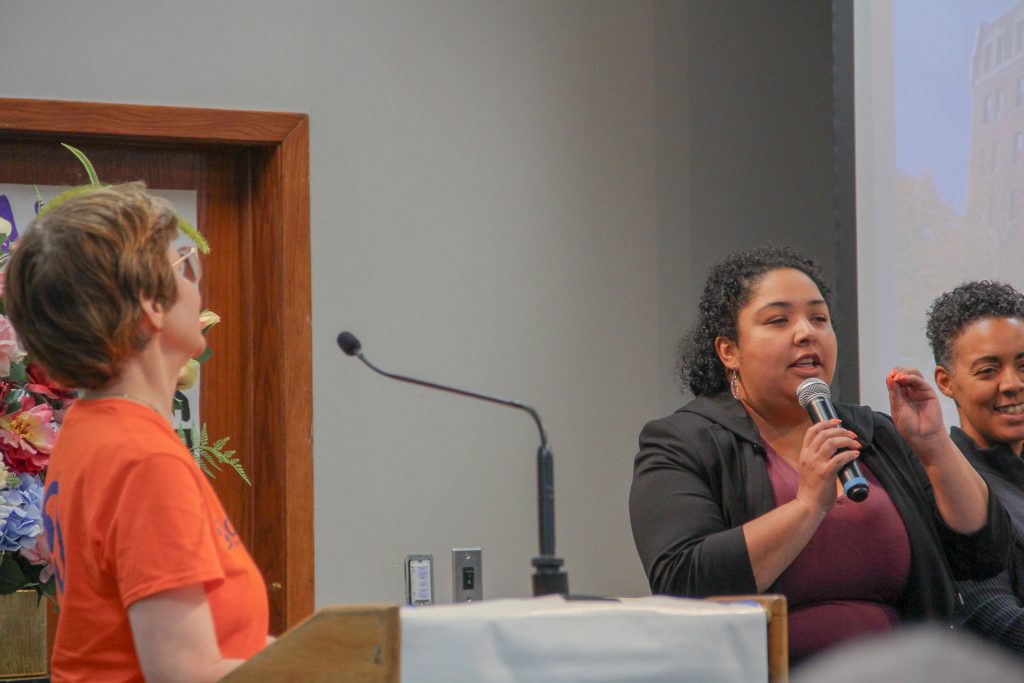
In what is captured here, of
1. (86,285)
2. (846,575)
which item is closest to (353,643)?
(86,285)

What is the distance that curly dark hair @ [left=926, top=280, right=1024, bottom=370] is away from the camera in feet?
7.63

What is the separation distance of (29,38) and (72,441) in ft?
7.42

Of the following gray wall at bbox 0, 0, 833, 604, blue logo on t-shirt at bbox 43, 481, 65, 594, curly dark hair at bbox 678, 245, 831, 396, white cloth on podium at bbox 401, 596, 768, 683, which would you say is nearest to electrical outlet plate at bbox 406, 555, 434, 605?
gray wall at bbox 0, 0, 833, 604

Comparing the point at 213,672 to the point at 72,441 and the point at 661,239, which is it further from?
the point at 661,239

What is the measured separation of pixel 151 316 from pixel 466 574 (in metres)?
2.27

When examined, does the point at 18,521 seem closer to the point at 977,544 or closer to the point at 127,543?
the point at 127,543

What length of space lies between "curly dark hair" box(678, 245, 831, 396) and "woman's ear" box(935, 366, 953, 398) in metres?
0.38

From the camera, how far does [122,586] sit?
40.6 inches

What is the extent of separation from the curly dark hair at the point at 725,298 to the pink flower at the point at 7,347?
1072mm

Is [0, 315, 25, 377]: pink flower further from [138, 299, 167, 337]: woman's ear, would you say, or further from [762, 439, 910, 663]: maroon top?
[762, 439, 910, 663]: maroon top

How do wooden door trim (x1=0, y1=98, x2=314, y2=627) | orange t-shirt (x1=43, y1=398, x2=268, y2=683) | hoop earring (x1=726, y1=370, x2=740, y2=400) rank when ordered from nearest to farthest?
orange t-shirt (x1=43, y1=398, x2=268, y2=683) → hoop earring (x1=726, y1=370, x2=740, y2=400) → wooden door trim (x1=0, y1=98, x2=314, y2=627)

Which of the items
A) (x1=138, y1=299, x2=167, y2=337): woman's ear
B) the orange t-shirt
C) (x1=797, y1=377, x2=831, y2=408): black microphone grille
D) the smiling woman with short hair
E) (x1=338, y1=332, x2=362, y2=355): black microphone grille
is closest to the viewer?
the orange t-shirt

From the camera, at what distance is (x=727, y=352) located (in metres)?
2.05

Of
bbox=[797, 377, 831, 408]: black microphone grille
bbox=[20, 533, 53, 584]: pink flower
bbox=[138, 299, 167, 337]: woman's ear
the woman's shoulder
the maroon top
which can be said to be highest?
bbox=[138, 299, 167, 337]: woman's ear
